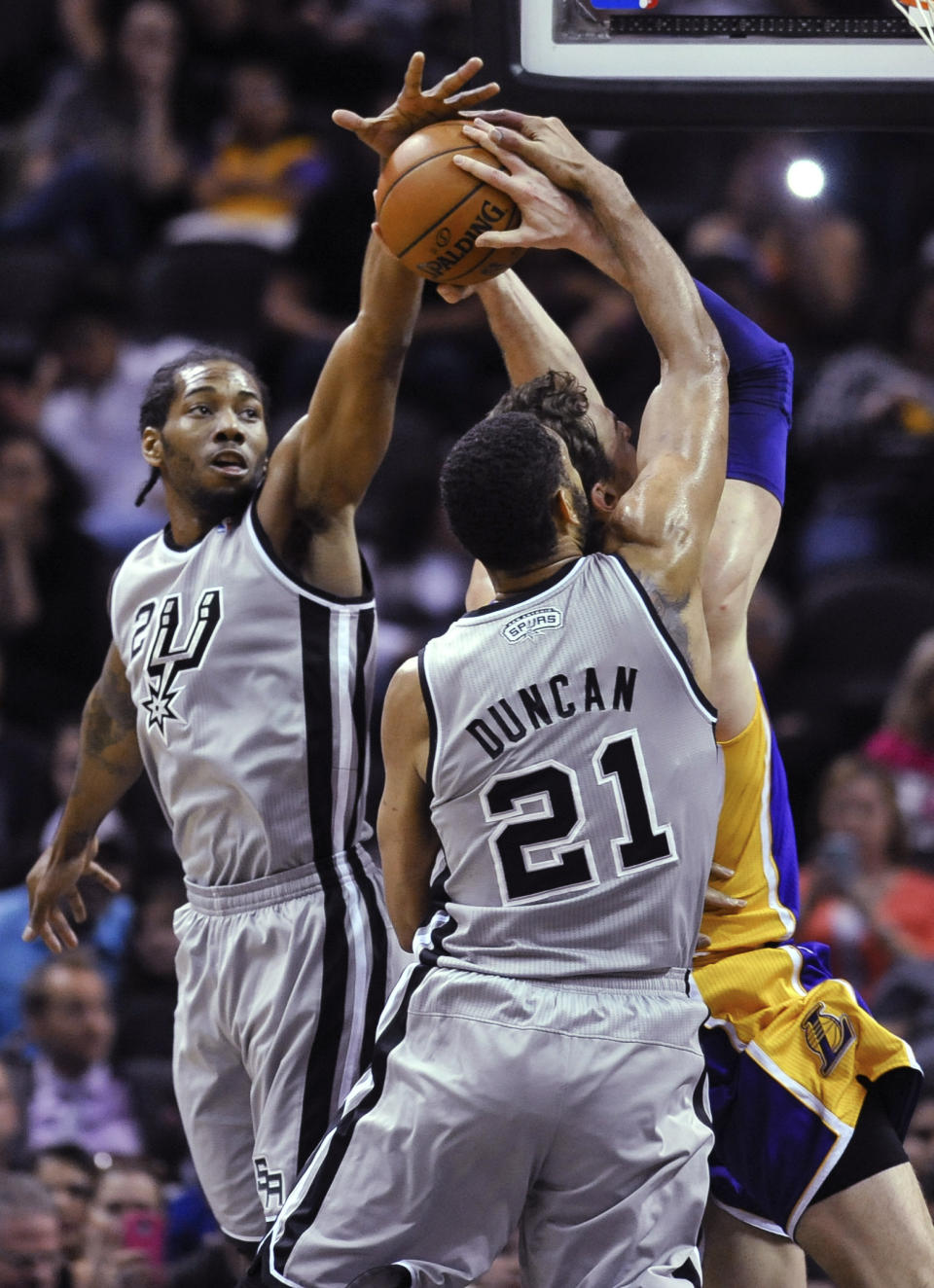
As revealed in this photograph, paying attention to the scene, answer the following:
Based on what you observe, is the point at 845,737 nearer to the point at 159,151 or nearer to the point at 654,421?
the point at 654,421

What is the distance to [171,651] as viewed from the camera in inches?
157

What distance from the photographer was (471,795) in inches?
118

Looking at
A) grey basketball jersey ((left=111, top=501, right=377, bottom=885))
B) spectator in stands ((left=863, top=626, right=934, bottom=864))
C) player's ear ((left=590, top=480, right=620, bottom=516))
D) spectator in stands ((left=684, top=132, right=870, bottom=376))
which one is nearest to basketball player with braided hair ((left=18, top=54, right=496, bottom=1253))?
grey basketball jersey ((left=111, top=501, right=377, bottom=885))

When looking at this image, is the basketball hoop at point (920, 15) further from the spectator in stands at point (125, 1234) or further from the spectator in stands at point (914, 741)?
the spectator in stands at point (125, 1234)

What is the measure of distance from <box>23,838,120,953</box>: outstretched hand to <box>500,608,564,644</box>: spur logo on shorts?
1.81 metres

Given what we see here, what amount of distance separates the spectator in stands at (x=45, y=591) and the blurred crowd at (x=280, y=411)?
0.05ft

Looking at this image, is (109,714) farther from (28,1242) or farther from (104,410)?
(104,410)

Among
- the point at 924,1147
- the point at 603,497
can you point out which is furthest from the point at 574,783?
the point at 924,1147

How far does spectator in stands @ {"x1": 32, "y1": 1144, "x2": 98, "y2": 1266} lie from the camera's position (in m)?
5.16

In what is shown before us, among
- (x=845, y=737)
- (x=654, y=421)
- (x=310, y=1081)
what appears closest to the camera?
(x=654, y=421)

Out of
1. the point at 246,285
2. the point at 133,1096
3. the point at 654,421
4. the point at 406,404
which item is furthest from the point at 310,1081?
the point at 246,285

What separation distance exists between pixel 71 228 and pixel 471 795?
22.7ft

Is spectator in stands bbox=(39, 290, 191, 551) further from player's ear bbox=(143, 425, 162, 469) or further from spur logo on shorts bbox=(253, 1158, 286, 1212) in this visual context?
spur logo on shorts bbox=(253, 1158, 286, 1212)

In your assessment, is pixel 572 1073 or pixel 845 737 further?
pixel 845 737
